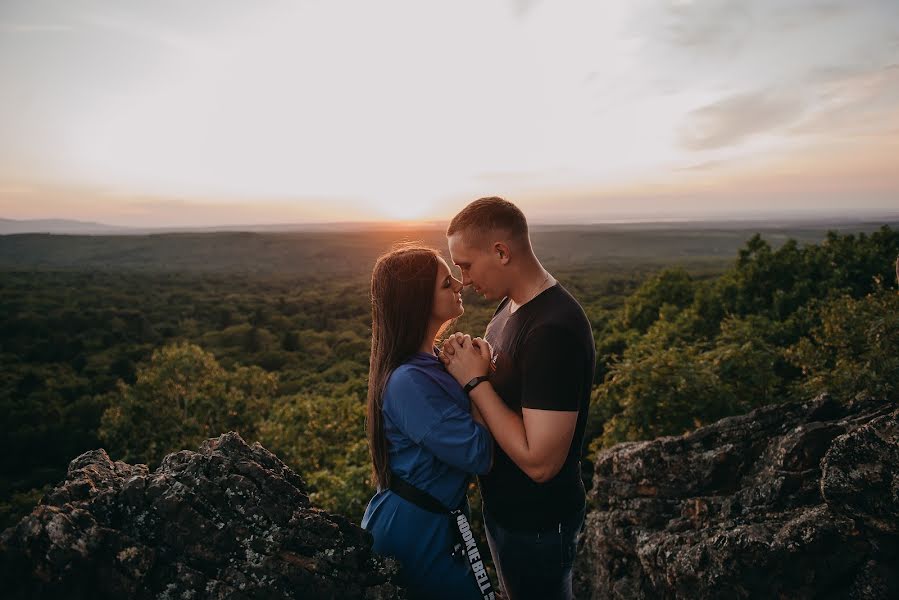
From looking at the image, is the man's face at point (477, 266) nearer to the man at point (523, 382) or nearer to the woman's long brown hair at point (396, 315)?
the man at point (523, 382)

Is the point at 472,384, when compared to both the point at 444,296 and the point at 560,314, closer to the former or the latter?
the point at 444,296

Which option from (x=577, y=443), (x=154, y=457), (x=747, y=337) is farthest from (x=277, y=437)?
(x=577, y=443)

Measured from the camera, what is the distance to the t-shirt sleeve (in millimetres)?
3068

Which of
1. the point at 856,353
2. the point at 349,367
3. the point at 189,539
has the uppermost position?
the point at 189,539

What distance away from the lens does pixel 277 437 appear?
869 inches

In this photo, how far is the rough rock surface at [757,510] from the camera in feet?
12.2

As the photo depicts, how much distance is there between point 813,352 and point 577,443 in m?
12.7

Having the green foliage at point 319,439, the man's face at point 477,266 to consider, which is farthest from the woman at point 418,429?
the green foliage at point 319,439

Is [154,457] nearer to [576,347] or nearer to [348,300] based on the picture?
[576,347]

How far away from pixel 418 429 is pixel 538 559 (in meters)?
1.49

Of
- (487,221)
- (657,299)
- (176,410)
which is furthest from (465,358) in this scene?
(657,299)

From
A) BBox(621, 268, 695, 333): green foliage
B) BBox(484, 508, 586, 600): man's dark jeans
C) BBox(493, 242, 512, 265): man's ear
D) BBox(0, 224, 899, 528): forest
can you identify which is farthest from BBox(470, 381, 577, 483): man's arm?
BBox(621, 268, 695, 333): green foliage

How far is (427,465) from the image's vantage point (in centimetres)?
305

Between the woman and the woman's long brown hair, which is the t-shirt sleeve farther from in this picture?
the woman's long brown hair
